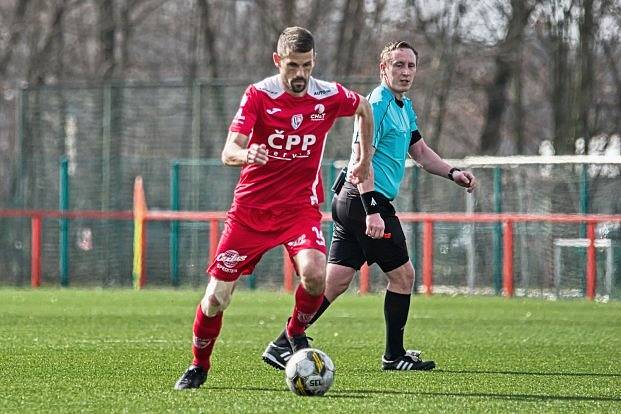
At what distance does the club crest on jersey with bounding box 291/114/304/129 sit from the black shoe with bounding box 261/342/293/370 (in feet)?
5.37

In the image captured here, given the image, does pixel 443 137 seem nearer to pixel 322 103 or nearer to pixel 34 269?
pixel 34 269

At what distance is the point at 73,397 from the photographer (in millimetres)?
8141

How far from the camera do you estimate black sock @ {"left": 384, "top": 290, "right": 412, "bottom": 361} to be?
1016 centimetres

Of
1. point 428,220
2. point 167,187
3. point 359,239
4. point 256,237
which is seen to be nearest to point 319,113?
point 256,237

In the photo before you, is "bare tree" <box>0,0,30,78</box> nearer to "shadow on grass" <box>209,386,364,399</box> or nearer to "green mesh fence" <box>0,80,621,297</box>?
"green mesh fence" <box>0,80,621,297</box>

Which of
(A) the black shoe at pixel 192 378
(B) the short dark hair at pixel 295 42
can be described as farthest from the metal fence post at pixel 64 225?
(B) the short dark hair at pixel 295 42

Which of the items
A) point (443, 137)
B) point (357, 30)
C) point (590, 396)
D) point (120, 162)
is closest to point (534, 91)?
point (443, 137)

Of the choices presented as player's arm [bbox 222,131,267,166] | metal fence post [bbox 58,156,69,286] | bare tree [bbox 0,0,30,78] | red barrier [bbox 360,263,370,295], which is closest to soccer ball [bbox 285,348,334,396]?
player's arm [bbox 222,131,267,166]

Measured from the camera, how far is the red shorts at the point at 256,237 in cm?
861

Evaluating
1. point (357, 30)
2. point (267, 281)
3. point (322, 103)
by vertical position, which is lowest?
point (267, 281)

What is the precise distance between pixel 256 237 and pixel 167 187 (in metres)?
17.7

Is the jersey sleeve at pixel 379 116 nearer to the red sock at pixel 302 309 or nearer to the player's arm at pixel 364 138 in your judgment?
the player's arm at pixel 364 138

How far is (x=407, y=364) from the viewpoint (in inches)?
395

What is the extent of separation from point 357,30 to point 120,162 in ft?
31.9
